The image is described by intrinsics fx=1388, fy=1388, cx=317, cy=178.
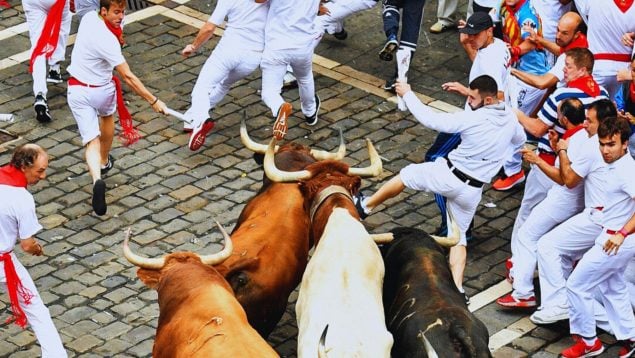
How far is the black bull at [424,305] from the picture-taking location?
33.2 feet

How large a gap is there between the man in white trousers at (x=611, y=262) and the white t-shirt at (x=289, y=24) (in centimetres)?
439

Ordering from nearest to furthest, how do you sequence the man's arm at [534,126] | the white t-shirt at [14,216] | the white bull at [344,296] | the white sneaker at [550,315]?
the white bull at [344,296] → the white t-shirt at [14,216] → the white sneaker at [550,315] → the man's arm at [534,126]

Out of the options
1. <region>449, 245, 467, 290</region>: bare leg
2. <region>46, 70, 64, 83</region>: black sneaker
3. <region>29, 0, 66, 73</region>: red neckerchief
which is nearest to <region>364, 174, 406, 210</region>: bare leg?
<region>449, 245, 467, 290</region>: bare leg

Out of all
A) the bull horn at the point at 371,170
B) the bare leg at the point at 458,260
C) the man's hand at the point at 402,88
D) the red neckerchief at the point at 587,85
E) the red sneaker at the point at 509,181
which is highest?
the man's hand at the point at 402,88

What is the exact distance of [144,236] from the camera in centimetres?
1380

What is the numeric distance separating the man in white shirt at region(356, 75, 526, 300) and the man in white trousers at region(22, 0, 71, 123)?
15.9 feet

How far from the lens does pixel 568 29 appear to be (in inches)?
564

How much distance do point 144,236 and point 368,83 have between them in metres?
4.20

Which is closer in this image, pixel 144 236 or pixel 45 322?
pixel 45 322

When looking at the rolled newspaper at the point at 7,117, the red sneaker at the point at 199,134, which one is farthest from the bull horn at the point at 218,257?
the rolled newspaper at the point at 7,117

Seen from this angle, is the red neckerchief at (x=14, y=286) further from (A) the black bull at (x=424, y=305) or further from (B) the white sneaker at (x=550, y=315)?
(B) the white sneaker at (x=550, y=315)

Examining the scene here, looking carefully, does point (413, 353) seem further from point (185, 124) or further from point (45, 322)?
point (185, 124)

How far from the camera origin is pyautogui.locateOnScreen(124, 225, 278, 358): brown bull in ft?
30.8

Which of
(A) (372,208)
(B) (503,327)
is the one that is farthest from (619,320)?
(A) (372,208)
